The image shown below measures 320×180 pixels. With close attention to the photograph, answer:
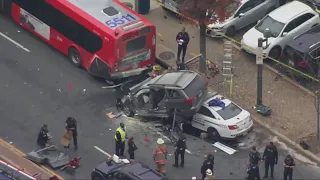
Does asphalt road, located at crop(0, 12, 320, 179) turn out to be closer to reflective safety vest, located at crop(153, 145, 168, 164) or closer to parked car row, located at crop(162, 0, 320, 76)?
reflective safety vest, located at crop(153, 145, 168, 164)

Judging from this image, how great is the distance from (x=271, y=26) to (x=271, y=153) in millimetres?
9304

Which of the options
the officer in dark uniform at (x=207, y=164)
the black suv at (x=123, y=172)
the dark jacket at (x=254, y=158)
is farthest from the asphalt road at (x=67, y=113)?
the black suv at (x=123, y=172)

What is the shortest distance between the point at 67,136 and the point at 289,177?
303 inches

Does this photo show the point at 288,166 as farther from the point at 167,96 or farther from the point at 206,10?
the point at 206,10

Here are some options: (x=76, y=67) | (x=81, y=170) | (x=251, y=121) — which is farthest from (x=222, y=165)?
(x=76, y=67)

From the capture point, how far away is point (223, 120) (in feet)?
113

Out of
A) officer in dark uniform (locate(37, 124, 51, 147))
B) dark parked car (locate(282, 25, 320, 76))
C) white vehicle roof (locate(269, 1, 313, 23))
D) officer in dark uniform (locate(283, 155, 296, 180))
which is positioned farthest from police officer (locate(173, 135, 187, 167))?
white vehicle roof (locate(269, 1, 313, 23))

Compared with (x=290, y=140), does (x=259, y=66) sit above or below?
above

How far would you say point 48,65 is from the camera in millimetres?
39500

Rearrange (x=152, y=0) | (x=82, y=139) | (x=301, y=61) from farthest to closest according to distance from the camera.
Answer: (x=152, y=0), (x=301, y=61), (x=82, y=139)

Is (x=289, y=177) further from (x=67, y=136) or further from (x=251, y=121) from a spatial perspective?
(x=67, y=136)

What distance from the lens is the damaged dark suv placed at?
34594 mm

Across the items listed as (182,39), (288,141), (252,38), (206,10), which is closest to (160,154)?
(288,141)

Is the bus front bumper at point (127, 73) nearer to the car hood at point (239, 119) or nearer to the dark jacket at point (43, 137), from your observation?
the dark jacket at point (43, 137)
